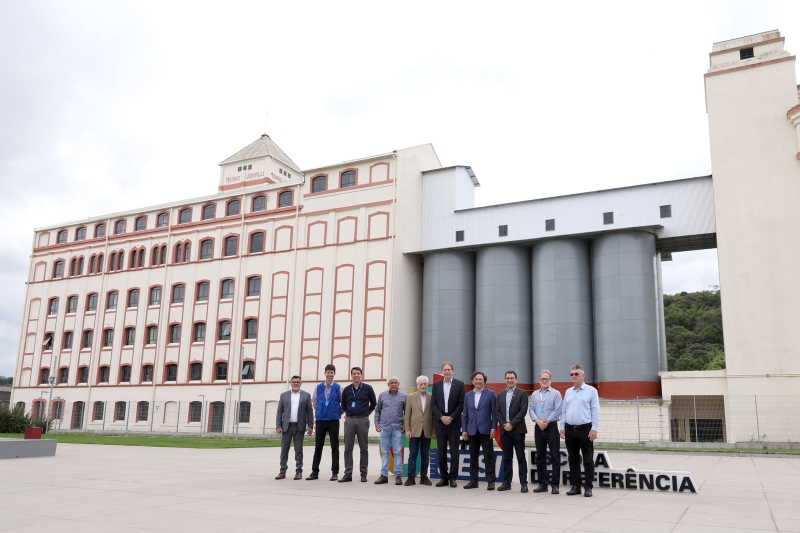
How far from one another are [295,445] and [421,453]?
2519mm

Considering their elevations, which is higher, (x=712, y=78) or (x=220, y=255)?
(x=712, y=78)

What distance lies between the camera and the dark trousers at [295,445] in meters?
12.7

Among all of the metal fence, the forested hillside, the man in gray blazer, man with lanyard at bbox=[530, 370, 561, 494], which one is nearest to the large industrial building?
the metal fence

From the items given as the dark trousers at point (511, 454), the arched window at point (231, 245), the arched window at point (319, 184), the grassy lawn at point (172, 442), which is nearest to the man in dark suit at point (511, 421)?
the dark trousers at point (511, 454)

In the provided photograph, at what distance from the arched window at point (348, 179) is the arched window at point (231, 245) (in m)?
9.46

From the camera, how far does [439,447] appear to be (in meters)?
12.1

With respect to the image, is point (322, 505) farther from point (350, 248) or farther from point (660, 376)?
point (350, 248)

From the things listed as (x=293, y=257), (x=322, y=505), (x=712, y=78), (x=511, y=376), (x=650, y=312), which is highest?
(x=712, y=78)

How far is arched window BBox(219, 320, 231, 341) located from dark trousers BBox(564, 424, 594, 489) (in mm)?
37313

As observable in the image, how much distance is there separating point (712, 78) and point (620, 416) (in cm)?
1823

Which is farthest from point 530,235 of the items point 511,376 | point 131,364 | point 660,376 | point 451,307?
point 131,364

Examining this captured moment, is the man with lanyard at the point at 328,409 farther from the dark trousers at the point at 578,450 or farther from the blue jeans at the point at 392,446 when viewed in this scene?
the dark trousers at the point at 578,450

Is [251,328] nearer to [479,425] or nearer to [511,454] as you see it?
[479,425]

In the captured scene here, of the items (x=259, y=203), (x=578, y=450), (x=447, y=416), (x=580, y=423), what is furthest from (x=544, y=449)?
(x=259, y=203)
